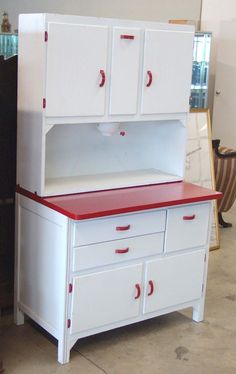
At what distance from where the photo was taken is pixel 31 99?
2994 millimetres

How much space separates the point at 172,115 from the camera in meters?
3.44

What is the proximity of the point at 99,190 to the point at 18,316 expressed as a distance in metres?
0.85

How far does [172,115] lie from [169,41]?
16.5 inches

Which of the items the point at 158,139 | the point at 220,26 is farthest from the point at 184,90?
the point at 220,26

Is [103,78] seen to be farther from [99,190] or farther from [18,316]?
[18,316]

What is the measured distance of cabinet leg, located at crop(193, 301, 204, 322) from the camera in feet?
11.6

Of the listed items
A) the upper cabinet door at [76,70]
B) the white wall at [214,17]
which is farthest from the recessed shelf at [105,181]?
the white wall at [214,17]

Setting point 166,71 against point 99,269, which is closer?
point 99,269

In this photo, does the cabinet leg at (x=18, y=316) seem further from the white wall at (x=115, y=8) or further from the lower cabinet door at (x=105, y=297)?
the white wall at (x=115, y=8)

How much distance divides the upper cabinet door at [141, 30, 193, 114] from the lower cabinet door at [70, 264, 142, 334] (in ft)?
2.98

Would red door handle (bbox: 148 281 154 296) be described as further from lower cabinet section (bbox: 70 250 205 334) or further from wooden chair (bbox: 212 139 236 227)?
wooden chair (bbox: 212 139 236 227)

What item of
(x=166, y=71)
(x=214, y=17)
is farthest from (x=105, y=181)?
(x=214, y=17)

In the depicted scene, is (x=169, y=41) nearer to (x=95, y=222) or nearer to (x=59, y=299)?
(x=95, y=222)

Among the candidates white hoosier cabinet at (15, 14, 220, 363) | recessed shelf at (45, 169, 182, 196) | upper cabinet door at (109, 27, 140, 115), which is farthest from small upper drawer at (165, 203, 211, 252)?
upper cabinet door at (109, 27, 140, 115)
